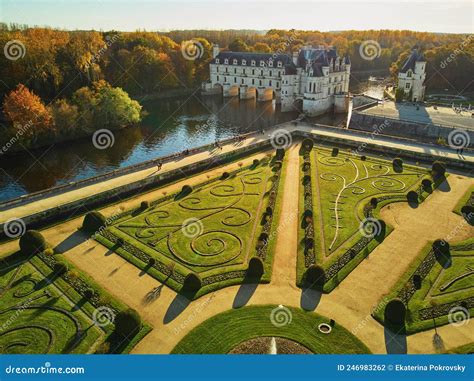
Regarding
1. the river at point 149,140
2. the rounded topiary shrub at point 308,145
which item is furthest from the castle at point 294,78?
the rounded topiary shrub at point 308,145

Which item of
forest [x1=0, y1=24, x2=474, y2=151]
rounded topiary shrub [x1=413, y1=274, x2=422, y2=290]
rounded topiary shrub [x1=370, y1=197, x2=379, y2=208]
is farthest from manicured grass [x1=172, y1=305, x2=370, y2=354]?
forest [x1=0, y1=24, x2=474, y2=151]

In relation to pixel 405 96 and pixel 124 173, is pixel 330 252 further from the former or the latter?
pixel 405 96

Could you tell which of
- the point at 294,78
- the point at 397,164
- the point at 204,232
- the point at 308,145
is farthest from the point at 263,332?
the point at 294,78

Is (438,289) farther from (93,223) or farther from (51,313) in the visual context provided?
(93,223)

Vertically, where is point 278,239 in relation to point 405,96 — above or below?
below

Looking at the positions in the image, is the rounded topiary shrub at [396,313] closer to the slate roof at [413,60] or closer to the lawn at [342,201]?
the lawn at [342,201]

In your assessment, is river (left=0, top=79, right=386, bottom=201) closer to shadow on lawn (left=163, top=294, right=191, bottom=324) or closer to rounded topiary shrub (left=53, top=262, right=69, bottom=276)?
rounded topiary shrub (left=53, top=262, right=69, bottom=276)

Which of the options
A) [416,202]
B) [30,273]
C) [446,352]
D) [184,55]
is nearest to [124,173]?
[30,273]

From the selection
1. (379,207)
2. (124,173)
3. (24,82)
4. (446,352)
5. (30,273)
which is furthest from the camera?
(24,82)
